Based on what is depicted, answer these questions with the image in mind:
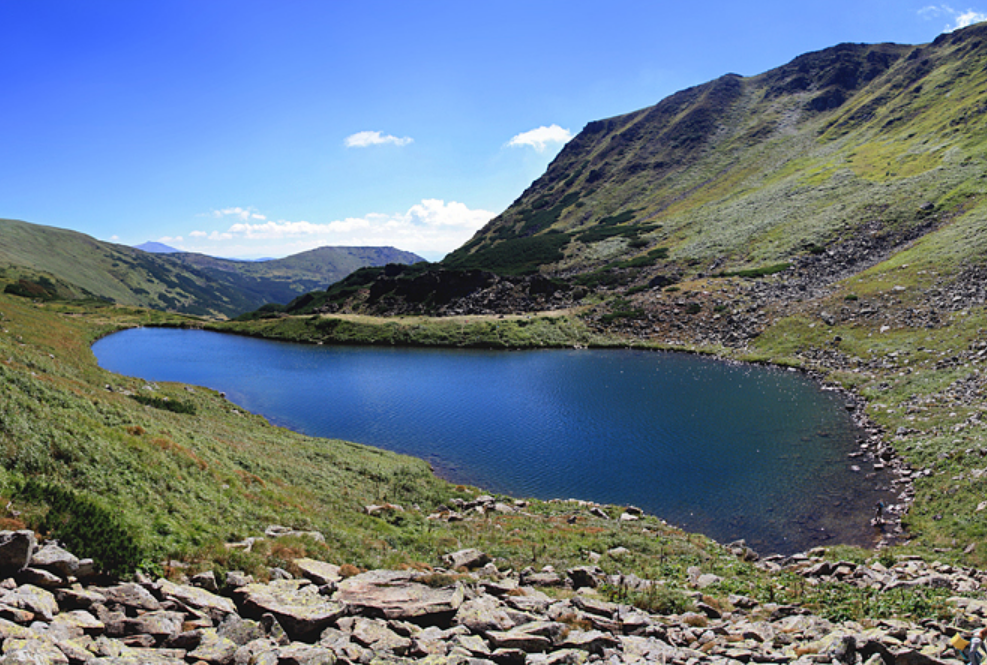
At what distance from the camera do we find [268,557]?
13695 millimetres

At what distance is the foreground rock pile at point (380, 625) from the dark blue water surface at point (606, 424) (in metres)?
14.9

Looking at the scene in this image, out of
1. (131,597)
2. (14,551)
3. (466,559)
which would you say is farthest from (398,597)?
(14,551)

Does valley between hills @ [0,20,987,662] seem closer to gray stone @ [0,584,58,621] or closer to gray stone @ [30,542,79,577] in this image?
gray stone @ [30,542,79,577]

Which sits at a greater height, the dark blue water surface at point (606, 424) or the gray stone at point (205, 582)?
the gray stone at point (205, 582)

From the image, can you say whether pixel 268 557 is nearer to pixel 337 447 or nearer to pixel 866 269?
pixel 337 447

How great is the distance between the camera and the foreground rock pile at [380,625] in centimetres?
866

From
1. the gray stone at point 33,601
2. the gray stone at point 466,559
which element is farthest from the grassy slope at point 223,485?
the gray stone at point 33,601

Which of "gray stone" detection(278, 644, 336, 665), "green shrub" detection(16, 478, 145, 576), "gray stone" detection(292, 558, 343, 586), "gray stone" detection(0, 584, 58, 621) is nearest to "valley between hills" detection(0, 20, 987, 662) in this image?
"green shrub" detection(16, 478, 145, 576)

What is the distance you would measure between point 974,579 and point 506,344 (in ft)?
250

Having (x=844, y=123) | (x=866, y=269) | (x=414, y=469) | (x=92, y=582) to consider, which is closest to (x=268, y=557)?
(x=92, y=582)

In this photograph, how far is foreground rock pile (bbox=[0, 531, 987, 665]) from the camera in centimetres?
866

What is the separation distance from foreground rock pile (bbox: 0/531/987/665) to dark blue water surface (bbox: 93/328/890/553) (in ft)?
48.9

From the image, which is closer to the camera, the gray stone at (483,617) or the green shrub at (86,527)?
the green shrub at (86,527)

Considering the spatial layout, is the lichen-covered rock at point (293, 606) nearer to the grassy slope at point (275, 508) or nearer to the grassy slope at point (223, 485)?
the grassy slope at point (275, 508)
